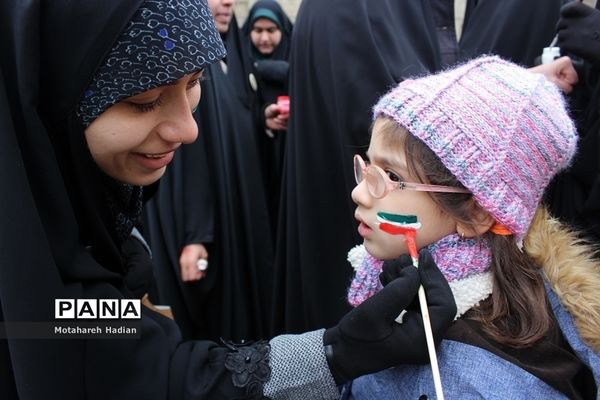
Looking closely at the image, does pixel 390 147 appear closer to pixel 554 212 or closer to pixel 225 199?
pixel 554 212

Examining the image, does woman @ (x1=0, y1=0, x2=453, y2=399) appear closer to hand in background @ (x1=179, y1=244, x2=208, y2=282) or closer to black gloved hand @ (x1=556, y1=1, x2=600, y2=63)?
black gloved hand @ (x1=556, y1=1, x2=600, y2=63)

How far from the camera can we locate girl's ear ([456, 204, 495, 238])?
46.8 inches

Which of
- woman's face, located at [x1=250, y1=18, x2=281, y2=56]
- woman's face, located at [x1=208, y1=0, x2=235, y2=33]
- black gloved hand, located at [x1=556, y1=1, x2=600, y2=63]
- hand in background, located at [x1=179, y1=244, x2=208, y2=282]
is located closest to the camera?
black gloved hand, located at [x1=556, y1=1, x2=600, y2=63]

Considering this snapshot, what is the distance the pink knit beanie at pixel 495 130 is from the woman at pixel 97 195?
22cm

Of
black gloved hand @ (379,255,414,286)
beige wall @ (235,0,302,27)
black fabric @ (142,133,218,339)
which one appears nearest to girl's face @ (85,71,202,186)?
black gloved hand @ (379,255,414,286)

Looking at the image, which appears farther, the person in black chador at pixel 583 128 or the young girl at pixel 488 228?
the person in black chador at pixel 583 128

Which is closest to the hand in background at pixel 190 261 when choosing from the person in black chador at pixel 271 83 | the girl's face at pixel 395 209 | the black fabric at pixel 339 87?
the black fabric at pixel 339 87

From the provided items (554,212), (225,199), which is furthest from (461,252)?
(225,199)

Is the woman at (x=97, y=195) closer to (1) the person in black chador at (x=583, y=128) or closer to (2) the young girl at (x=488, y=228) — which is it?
(2) the young girl at (x=488, y=228)

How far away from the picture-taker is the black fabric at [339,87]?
1.93 m

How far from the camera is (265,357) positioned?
3.68ft

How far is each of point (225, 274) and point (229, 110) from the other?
2.83 ft

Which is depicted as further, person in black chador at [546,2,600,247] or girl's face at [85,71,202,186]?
person in black chador at [546,2,600,247]

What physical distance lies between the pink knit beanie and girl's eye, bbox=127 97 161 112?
0.49 m
